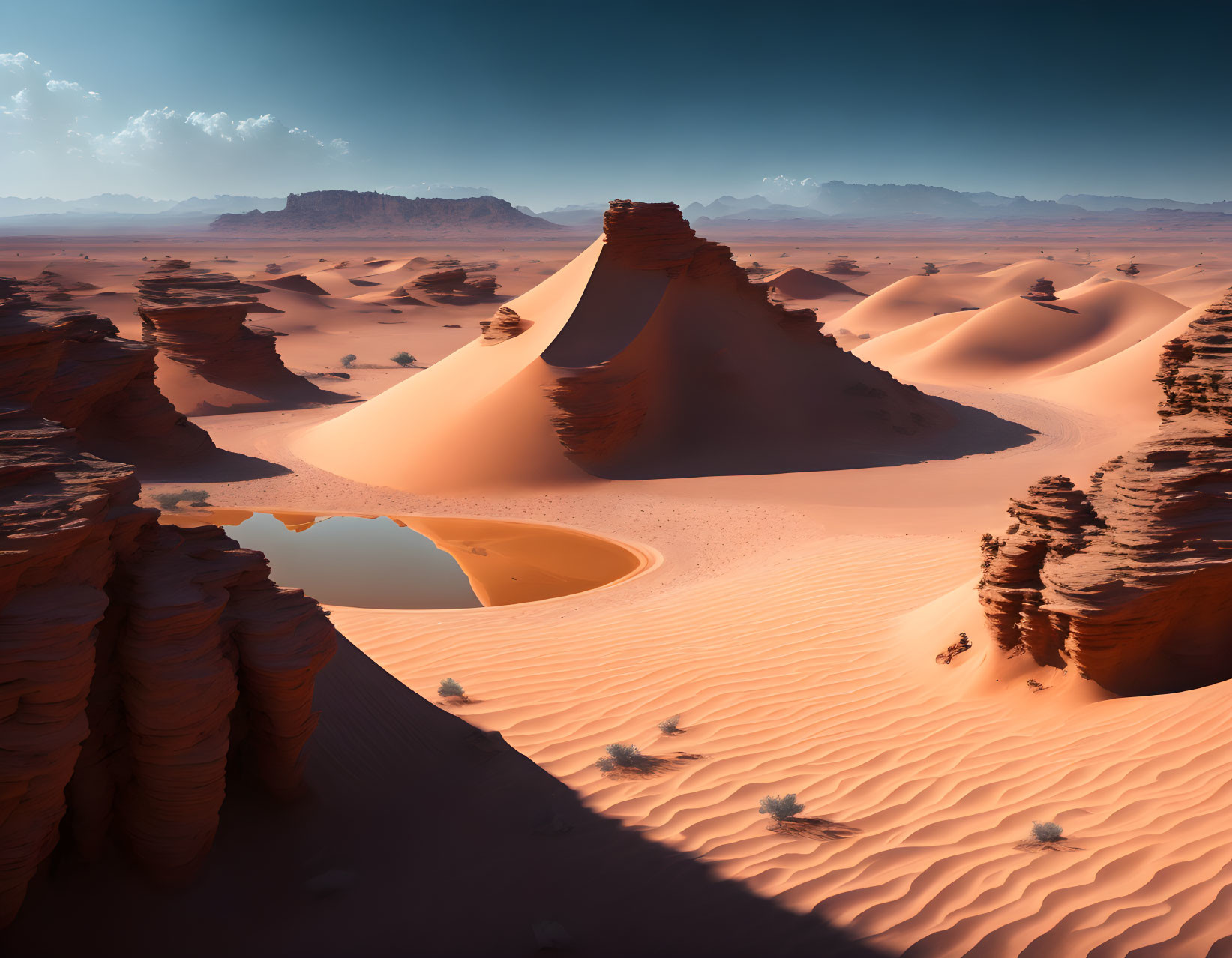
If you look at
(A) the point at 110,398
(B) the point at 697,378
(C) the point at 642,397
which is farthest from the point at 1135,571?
(A) the point at 110,398

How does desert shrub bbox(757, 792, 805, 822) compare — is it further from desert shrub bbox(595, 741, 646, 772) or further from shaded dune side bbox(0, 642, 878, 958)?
desert shrub bbox(595, 741, 646, 772)

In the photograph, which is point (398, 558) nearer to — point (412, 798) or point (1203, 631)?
point (412, 798)

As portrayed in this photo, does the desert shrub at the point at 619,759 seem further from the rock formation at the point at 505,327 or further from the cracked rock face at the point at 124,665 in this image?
the rock formation at the point at 505,327

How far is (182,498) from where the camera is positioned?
52.5 feet

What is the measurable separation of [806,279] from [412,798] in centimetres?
6154

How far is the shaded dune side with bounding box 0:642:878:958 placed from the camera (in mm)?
4043

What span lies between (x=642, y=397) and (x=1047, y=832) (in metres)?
15.1

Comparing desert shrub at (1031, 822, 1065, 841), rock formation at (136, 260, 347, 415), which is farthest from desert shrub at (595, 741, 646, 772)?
rock formation at (136, 260, 347, 415)

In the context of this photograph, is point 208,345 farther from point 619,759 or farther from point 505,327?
point 619,759

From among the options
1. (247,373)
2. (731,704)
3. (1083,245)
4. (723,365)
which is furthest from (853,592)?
(1083,245)

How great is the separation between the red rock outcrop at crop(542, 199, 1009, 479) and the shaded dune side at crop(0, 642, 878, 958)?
12478 mm

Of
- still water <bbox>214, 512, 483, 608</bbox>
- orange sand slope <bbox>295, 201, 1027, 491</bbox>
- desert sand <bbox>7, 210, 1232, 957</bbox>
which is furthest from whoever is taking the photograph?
orange sand slope <bbox>295, 201, 1027, 491</bbox>

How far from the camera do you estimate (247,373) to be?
2566cm

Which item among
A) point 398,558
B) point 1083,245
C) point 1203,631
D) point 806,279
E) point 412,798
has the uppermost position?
point 1083,245
